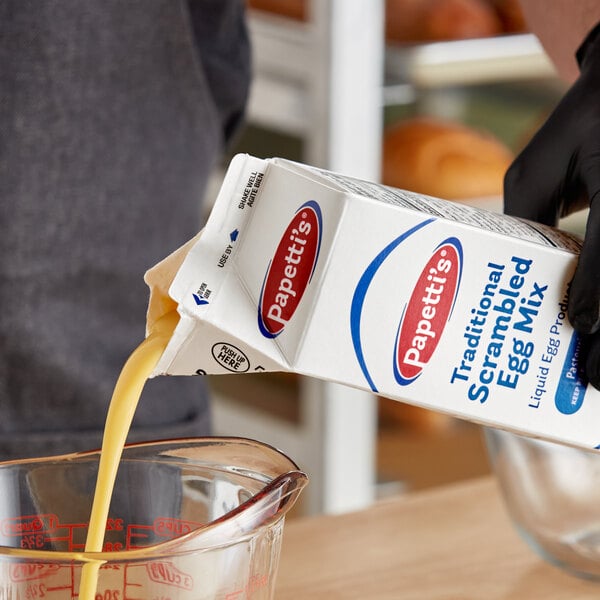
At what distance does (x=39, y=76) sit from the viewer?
865 millimetres

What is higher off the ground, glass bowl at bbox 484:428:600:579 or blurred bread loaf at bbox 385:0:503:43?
blurred bread loaf at bbox 385:0:503:43

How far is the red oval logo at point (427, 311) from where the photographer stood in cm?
52

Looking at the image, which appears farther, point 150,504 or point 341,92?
point 341,92

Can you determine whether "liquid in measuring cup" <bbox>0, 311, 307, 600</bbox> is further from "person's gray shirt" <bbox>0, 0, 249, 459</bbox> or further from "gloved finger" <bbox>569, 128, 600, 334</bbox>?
"person's gray shirt" <bbox>0, 0, 249, 459</bbox>

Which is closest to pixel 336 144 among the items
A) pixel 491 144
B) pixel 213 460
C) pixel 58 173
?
pixel 491 144

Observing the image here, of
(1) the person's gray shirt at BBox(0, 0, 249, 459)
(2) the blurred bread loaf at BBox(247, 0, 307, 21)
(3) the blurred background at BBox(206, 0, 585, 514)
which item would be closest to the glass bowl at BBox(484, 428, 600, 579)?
(1) the person's gray shirt at BBox(0, 0, 249, 459)

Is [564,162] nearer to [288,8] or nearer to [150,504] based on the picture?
[150,504]

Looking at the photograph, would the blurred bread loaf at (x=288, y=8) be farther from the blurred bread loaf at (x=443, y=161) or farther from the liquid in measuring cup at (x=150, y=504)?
the liquid in measuring cup at (x=150, y=504)

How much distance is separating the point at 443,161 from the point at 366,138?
0.18 metres

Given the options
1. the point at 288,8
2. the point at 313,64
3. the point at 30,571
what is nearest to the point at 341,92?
the point at 313,64

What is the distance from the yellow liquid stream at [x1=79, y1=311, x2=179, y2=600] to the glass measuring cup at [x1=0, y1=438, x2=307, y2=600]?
2 centimetres

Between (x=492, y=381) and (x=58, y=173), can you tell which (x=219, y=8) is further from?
(x=492, y=381)

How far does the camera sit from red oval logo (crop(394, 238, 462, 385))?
1.72 ft

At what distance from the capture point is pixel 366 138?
5.41 feet
